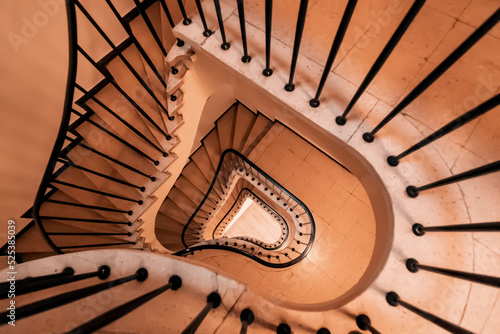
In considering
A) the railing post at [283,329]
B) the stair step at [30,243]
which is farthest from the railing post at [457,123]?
the stair step at [30,243]

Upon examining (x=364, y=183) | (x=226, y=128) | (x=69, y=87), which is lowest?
(x=69, y=87)

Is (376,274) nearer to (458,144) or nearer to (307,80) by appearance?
(458,144)

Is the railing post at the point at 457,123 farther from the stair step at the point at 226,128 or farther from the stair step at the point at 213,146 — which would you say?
the stair step at the point at 213,146

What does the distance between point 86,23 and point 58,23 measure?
28cm

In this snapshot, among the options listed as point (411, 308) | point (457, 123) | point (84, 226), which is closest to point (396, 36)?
point (457, 123)

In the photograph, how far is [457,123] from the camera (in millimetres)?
1396

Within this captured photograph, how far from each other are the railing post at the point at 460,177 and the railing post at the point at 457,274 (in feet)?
1.50

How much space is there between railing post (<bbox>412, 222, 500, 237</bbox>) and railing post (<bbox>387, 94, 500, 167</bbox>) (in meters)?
0.46

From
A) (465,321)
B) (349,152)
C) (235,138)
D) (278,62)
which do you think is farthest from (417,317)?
(235,138)

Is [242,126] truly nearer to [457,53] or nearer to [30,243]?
[30,243]

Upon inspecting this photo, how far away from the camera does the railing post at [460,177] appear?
130 centimetres

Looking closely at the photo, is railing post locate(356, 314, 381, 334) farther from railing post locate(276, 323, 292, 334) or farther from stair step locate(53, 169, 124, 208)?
stair step locate(53, 169, 124, 208)

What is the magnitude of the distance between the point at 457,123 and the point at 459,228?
2.02ft

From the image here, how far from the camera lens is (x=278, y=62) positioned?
83.4 inches
